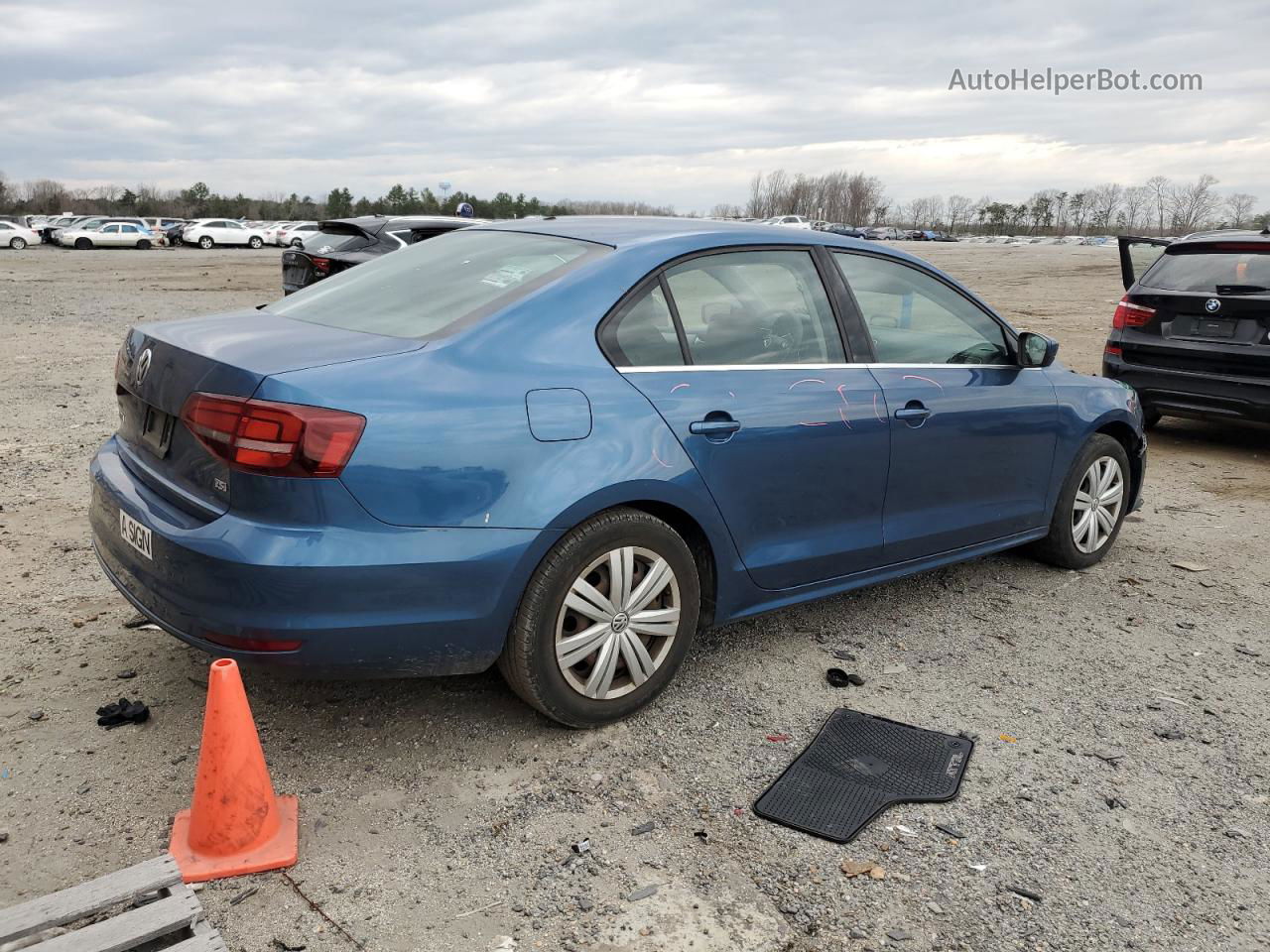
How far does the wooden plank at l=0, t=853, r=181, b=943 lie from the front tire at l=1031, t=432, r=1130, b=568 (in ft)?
13.7

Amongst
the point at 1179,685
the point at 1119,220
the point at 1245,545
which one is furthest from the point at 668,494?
the point at 1119,220

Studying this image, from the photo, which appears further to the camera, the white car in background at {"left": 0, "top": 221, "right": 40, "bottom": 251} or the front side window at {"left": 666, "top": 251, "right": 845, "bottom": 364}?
the white car in background at {"left": 0, "top": 221, "right": 40, "bottom": 251}

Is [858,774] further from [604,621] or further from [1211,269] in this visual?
[1211,269]

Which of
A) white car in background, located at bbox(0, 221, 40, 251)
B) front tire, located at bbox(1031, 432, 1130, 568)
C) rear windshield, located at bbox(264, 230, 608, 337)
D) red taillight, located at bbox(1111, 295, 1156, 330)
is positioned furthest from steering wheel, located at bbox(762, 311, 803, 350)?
white car in background, located at bbox(0, 221, 40, 251)

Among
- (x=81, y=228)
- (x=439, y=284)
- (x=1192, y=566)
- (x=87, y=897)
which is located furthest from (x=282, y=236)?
(x=87, y=897)

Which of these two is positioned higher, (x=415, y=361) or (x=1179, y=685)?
(x=415, y=361)

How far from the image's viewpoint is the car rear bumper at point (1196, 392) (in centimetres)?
760

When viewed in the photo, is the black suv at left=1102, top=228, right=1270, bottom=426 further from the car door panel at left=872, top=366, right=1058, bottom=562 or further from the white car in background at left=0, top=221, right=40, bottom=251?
the white car in background at left=0, top=221, right=40, bottom=251

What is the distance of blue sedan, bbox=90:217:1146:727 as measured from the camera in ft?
9.65

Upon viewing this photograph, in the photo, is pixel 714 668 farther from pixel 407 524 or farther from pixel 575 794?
pixel 407 524

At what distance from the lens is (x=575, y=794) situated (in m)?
3.22

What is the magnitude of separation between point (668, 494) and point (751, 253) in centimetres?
111

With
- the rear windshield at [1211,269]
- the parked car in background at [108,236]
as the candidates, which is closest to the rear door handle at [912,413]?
the rear windshield at [1211,269]

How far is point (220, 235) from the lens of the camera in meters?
48.5
